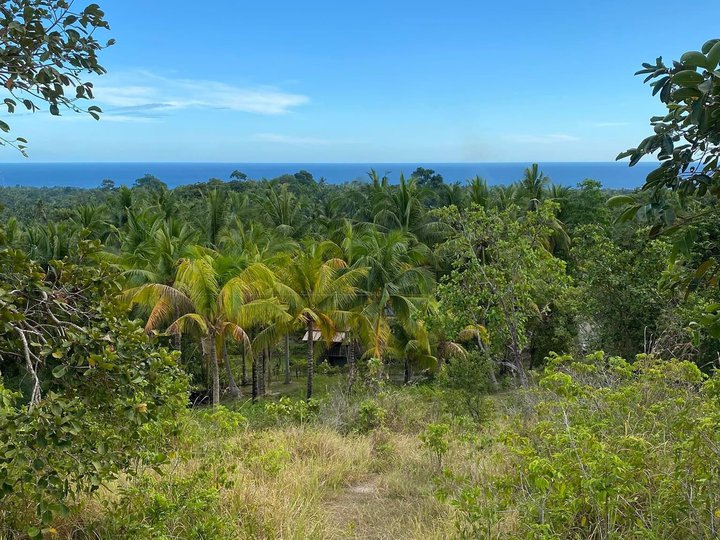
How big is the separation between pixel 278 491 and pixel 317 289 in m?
11.5

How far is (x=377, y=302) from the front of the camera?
17406 millimetres

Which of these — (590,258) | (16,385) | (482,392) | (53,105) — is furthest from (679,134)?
(16,385)

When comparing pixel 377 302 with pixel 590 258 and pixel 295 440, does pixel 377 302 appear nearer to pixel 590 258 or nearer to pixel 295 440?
pixel 590 258

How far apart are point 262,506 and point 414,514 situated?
4.53ft

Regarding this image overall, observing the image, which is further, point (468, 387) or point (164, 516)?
point (468, 387)

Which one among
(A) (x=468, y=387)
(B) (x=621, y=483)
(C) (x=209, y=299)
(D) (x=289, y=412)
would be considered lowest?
(A) (x=468, y=387)

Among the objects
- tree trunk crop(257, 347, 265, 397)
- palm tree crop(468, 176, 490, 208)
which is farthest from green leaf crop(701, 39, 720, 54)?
palm tree crop(468, 176, 490, 208)

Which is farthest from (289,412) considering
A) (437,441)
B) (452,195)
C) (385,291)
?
(452,195)

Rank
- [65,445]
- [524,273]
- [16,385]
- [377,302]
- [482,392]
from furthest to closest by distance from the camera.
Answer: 1. [377,302]
2. [16,385]
3. [482,392]
4. [524,273]
5. [65,445]

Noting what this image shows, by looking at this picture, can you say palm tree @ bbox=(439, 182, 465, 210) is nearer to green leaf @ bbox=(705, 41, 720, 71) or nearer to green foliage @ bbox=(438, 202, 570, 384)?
green foliage @ bbox=(438, 202, 570, 384)

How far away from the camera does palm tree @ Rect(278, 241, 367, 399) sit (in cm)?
1653

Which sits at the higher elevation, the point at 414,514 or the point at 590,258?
the point at 590,258

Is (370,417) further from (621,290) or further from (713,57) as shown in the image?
(621,290)

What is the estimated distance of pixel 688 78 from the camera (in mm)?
1598
